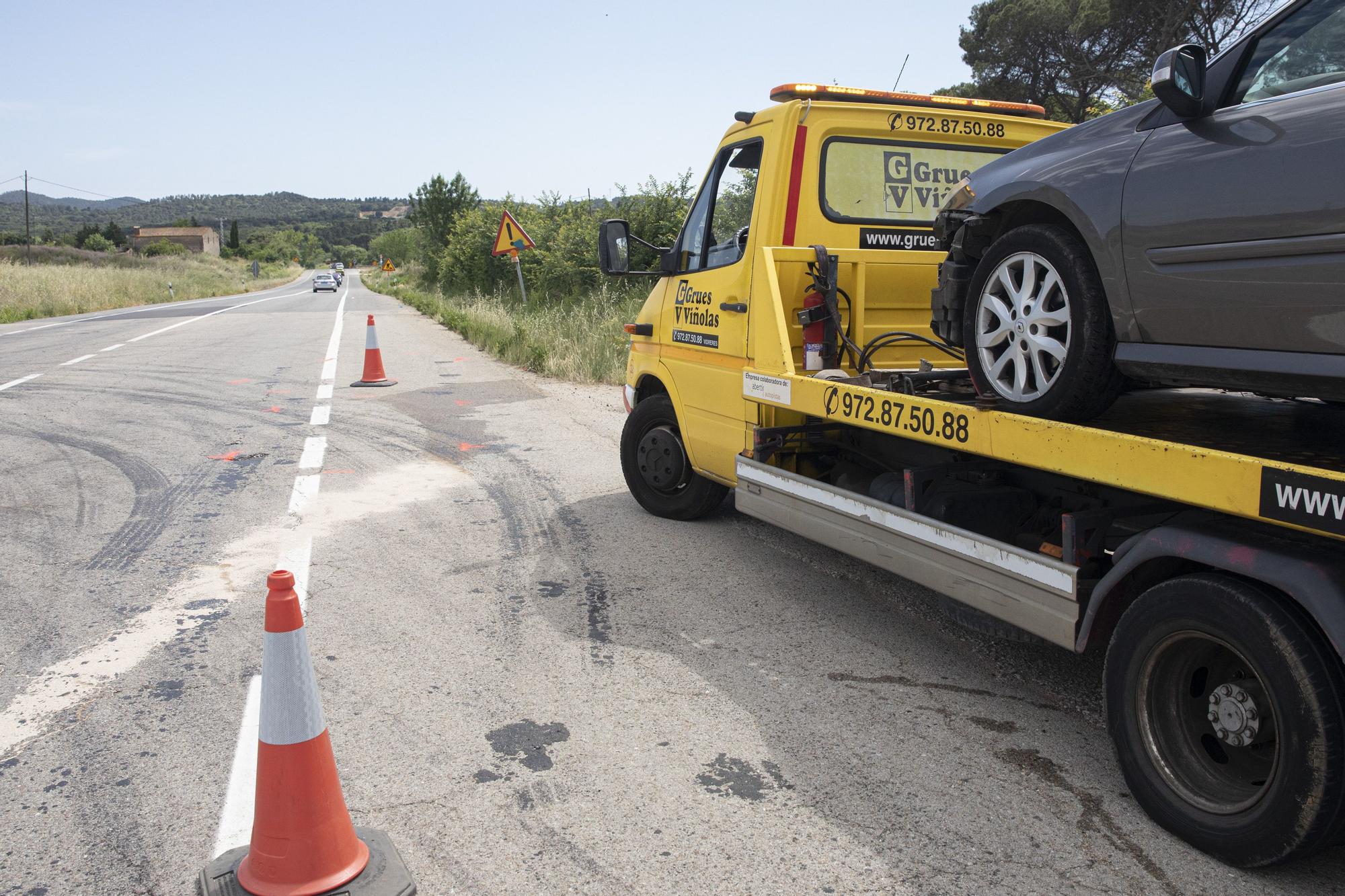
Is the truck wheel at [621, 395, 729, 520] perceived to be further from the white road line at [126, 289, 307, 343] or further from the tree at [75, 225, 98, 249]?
the tree at [75, 225, 98, 249]

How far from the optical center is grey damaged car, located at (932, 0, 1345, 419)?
2.81m

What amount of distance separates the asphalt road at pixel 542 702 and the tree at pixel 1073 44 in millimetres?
17719

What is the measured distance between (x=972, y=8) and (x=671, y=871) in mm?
31709

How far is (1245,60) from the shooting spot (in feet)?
10.3

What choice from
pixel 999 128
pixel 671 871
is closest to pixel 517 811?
pixel 671 871

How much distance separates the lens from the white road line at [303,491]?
7.14 m

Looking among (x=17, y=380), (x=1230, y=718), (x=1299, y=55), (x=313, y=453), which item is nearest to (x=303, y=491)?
(x=313, y=453)

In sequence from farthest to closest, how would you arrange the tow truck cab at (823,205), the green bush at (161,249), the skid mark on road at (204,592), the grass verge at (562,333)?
the green bush at (161,249), the grass verge at (562,333), the tow truck cab at (823,205), the skid mark on road at (204,592)

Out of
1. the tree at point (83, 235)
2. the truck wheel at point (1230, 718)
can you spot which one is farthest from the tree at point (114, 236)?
the truck wheel at point (1230, 718)

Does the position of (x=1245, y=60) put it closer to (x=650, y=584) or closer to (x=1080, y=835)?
(x=1080, y=835)

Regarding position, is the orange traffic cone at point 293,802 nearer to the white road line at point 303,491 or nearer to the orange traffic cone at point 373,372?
the white road line at point 303,491

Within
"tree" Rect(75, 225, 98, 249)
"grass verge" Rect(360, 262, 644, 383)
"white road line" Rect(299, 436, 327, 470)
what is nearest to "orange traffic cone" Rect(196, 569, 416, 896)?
"white road line" Rect(299, 436, 327, 470)

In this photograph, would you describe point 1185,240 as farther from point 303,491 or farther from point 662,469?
point 303,491

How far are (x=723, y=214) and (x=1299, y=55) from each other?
3.36 meters
